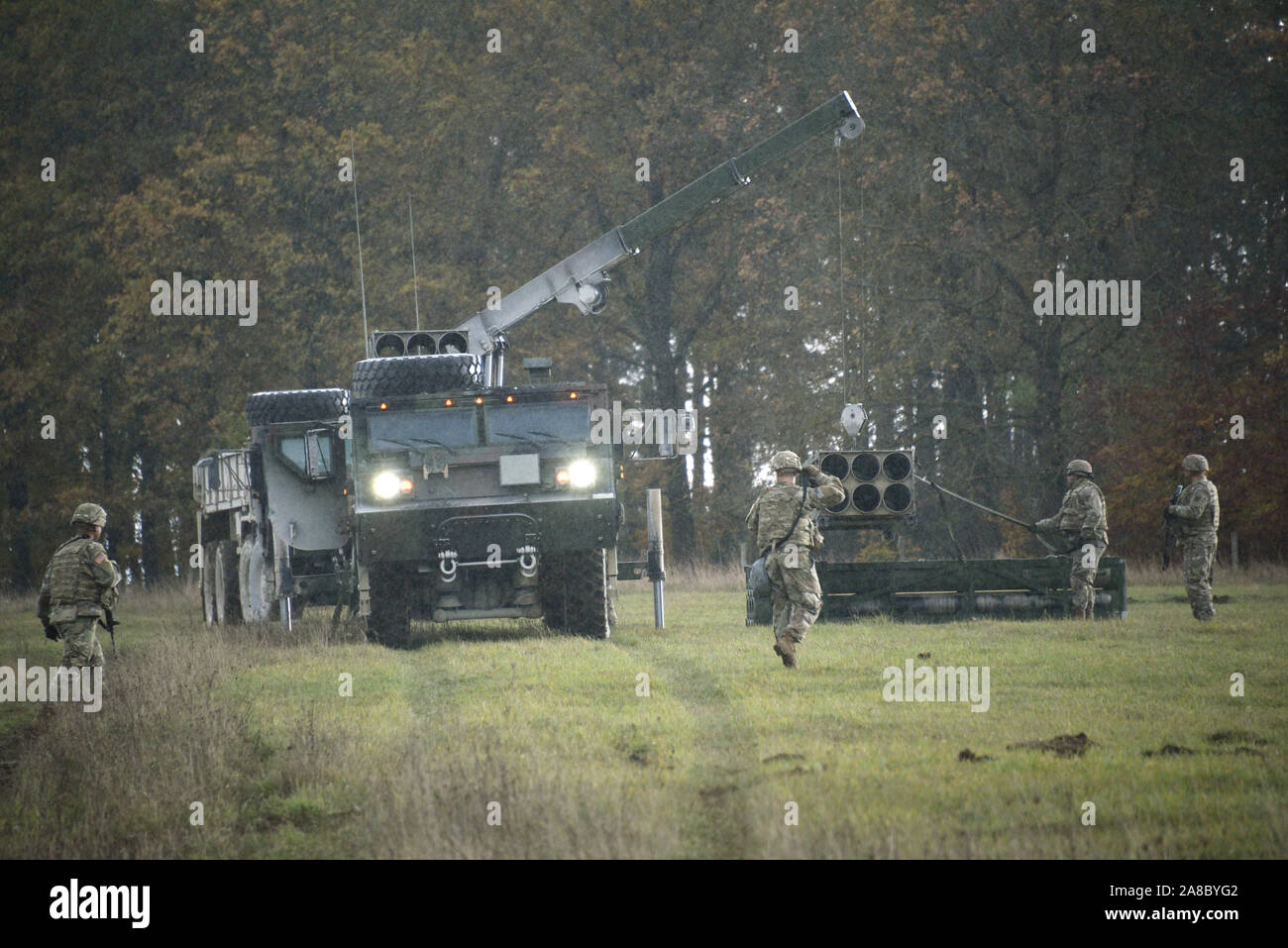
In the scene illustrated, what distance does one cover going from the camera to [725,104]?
37.5 m

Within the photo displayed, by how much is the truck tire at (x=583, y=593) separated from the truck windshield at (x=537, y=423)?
1.32m

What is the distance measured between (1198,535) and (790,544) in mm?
→ 6751

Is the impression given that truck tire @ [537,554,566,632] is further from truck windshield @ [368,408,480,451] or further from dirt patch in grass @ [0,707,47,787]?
dirt patch in grass @ [0,707,47,787]

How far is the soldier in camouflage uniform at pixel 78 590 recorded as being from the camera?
14617 mm

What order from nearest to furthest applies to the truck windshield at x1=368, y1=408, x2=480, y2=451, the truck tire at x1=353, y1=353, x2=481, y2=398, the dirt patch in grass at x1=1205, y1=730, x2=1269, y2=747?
the dirt patch in grass at x1=1205, y1=730, x2=1269, y2=747, the truck windshield at x1=368, y1=408, x2=480, y2=451, the truck tire at x1=353, y1=353, x2=481, y2=398

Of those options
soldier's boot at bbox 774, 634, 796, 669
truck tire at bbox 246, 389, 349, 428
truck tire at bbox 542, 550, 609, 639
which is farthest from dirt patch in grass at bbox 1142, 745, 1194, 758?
truck tire at bbox 246, 389, 349, 428

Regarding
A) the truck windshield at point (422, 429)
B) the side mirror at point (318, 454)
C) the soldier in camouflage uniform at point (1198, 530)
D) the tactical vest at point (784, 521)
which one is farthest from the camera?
the side mirror at point (318, 454)

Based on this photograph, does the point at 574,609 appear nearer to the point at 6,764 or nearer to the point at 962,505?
the point at 6,764

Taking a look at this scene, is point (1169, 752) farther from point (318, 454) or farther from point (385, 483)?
point (318, 454)

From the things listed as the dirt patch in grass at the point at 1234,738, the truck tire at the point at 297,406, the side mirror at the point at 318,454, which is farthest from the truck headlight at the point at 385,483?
the dirt patch in grass at the point at 1234,738

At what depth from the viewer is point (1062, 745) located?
10.2 metres

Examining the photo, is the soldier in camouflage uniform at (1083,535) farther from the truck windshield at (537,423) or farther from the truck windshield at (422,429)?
the truck windshield at (422,429)

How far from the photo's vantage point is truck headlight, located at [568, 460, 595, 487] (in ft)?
60.2

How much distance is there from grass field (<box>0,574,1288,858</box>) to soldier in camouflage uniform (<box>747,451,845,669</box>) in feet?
1.48
